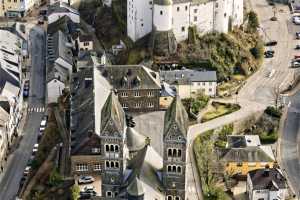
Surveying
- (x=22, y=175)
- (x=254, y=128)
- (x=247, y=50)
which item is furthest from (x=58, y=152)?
(x=247, y=50)

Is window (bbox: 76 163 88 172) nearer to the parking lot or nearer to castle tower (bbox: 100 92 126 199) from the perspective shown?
the parking lot

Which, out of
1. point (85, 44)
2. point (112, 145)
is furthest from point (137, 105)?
point (112, 145)

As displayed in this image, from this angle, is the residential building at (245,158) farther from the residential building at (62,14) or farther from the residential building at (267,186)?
the residential building at (62,14)

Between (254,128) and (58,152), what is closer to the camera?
(58,152)

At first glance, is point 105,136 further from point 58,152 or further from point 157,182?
point 58,152

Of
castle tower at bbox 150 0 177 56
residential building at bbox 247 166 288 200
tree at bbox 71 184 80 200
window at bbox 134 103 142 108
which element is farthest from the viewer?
castle tower at bbox 150 0 177 56

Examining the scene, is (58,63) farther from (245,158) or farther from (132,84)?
(245,158)

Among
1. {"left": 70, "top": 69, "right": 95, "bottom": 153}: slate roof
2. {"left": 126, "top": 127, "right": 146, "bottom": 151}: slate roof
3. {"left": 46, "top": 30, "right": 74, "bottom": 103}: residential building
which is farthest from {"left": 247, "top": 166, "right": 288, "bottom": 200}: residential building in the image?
{"left": 46, "top": 30, "right": 74, "bottom": 103}: residential building
